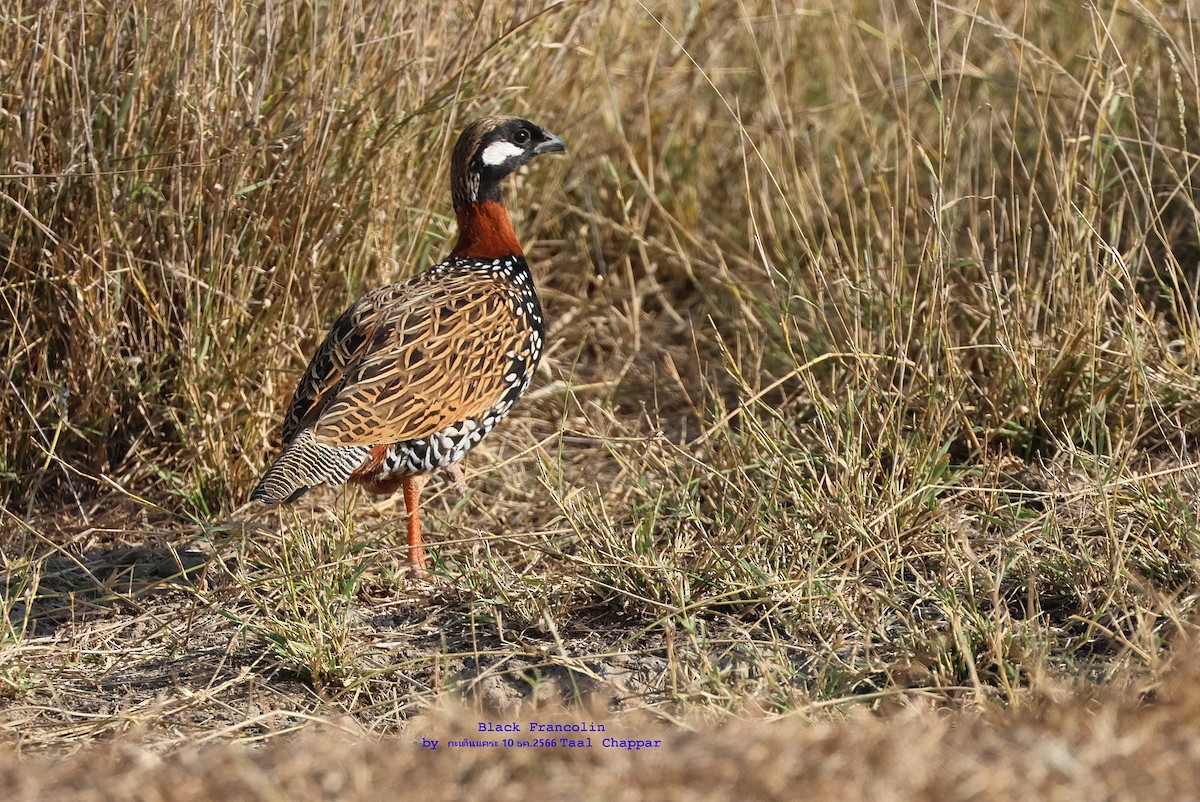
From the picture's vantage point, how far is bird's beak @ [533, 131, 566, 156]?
495 centimetres

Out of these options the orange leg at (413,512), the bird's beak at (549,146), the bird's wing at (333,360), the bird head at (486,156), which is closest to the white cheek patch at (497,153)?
the bird head at (486,156)

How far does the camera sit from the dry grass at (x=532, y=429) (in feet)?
12.3

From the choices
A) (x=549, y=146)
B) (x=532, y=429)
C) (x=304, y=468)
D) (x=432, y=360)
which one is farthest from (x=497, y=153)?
(x=304, y=468)

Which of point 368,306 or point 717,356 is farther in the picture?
point 717,356

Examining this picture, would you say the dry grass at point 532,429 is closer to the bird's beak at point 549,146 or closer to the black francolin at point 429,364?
the black francolin at point 429,364

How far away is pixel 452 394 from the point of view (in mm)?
4441

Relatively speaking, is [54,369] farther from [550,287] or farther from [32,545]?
[550,287]

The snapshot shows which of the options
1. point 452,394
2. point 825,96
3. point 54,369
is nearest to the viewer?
point 452,394

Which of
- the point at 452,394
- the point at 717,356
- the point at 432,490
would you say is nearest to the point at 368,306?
the point at 452,394

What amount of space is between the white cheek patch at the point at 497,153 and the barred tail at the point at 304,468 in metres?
1.13

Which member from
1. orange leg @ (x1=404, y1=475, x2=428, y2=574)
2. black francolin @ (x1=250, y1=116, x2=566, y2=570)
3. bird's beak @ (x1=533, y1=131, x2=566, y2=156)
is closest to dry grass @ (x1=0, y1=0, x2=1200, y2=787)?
orange leg @ (x1=404, y1=475, x2=428, y2=574)

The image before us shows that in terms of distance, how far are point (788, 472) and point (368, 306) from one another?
145 centimetres

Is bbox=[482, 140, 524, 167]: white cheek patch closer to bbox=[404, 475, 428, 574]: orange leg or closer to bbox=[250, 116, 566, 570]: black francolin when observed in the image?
bbox=[250, 116, 566, 570]: black francolin

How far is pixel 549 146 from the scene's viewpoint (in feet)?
16.3
